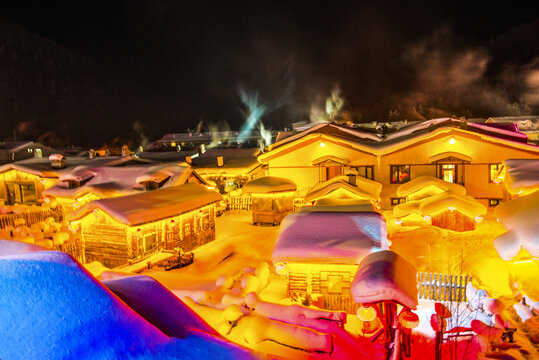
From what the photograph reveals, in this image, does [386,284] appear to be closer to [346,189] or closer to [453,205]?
[453,205]

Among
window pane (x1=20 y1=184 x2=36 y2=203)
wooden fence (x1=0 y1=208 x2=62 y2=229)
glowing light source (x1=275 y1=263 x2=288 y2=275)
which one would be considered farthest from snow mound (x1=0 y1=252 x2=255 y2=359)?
window pane (x1=20 y1=184 x2=36 y2=203)

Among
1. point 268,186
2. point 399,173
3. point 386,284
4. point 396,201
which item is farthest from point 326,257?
point 399,173

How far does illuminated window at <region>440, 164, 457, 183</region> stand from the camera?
24.3m

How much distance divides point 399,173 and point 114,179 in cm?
2036

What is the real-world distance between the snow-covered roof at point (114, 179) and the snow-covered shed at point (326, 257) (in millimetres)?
14266

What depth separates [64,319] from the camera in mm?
3406

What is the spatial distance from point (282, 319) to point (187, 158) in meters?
28.3

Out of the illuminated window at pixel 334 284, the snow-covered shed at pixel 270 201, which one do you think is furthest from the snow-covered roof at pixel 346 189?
the illuminated window at pixel 334 284

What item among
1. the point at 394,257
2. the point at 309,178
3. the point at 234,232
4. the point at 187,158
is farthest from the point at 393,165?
the point at 187,158

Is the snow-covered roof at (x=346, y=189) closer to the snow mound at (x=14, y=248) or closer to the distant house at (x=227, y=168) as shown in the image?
the distant house at (x=227, y=168)

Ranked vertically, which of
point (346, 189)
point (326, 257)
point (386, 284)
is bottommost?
point (326, 257)

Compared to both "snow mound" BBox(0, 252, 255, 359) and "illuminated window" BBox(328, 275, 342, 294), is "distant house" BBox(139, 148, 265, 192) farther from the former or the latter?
"snow mound" BBox(0, 252, 255, 359)

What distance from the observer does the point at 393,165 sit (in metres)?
25.5

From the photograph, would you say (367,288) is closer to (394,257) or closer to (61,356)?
(394,257)
